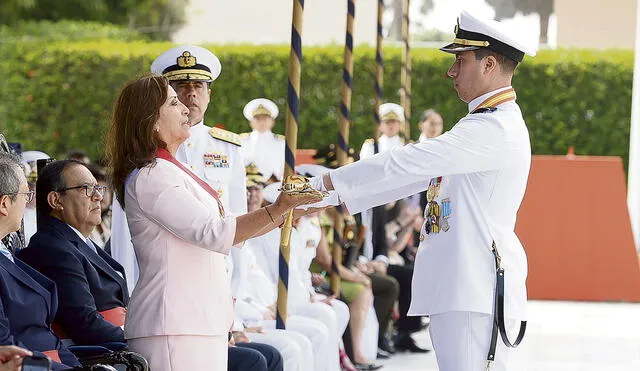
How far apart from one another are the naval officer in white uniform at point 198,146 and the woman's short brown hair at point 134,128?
118cm

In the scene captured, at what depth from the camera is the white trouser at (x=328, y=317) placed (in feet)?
20.5

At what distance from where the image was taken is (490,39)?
4000 millimetres

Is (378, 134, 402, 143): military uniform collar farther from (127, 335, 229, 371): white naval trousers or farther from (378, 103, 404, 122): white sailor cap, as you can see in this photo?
(127, 335, 229, 371): white naval trousers

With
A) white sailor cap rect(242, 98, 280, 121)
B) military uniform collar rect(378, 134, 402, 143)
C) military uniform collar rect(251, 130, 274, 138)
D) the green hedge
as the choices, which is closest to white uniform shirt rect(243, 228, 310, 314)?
military uniform collar rect(378, 134, 402, 143)

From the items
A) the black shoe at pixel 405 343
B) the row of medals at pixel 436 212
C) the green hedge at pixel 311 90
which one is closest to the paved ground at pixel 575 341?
the black shoe at pixel 405 343

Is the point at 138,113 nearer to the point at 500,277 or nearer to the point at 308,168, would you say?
the point at 500,277

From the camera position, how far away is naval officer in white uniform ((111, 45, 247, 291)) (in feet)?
16.6

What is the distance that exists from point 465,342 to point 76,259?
49.7 inches

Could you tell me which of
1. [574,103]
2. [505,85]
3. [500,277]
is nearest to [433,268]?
[500,277]

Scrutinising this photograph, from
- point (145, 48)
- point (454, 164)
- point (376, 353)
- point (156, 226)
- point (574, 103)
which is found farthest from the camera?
point (145, 48)

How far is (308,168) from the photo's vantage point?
6.96 meters

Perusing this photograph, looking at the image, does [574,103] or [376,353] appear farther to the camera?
[574,103]

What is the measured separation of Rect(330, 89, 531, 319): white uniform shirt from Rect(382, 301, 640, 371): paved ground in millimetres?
3997

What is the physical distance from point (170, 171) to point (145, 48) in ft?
47.4
